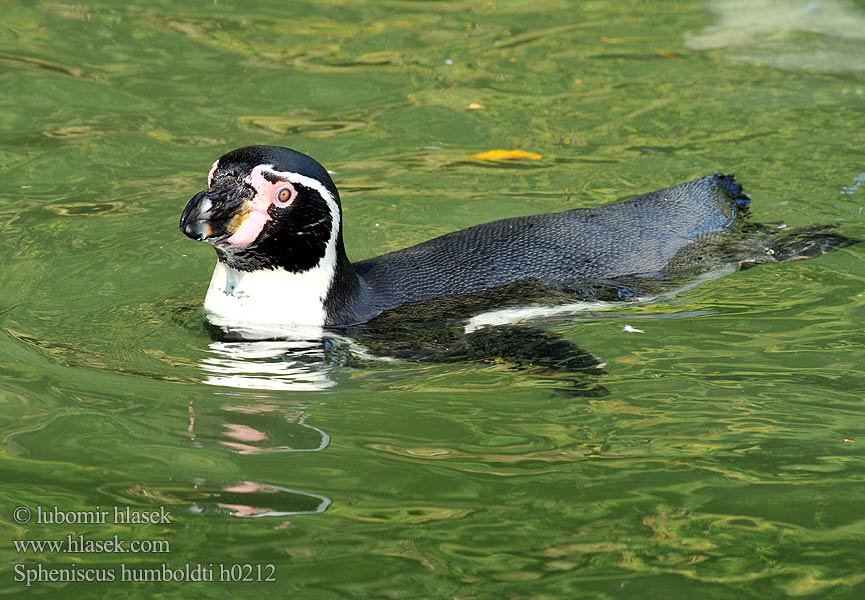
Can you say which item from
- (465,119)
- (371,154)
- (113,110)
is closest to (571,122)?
(465,119)

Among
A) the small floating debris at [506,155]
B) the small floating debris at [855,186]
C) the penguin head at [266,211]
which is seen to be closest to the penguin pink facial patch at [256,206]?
the penguin head at [266,211]

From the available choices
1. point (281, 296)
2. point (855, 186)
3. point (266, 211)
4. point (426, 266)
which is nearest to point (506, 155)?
point (855, 186)

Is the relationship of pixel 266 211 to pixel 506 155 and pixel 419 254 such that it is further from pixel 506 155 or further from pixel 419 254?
pixel 506 155

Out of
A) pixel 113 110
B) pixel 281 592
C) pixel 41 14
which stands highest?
pixel 41 14

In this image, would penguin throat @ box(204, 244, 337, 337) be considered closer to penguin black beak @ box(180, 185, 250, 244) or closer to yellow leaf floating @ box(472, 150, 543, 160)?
penguin black beak @ box(180, 185, 250, 244)

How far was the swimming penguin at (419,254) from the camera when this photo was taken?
4949 millimetres

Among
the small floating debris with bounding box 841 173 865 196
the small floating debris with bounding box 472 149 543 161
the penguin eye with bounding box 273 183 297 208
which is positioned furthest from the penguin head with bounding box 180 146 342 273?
the small floating debris with bounding box 841 173 865 196

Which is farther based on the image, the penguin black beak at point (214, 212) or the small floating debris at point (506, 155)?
the small floating debris at point (506, 155)

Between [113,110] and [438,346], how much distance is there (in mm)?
4162

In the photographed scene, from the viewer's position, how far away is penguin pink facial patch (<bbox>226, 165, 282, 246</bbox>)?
4.91 metres

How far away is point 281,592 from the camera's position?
344 cm

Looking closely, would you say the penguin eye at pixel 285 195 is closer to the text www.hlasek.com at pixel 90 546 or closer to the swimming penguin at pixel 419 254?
the swimming penguin at pixel 419 254

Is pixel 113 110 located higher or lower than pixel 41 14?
lower

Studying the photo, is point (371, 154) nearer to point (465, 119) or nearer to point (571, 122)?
point (465, 119)
